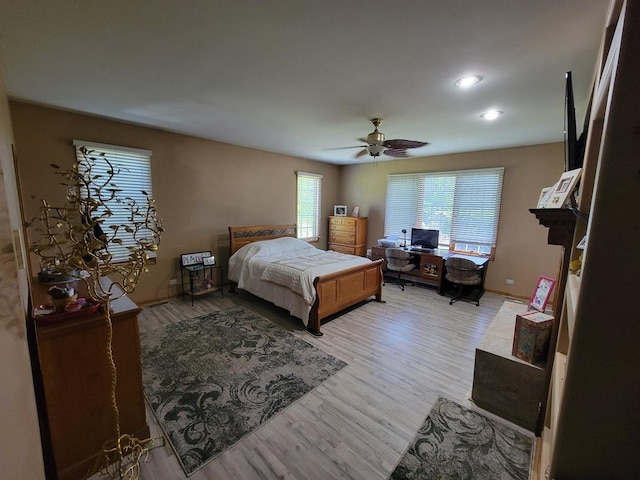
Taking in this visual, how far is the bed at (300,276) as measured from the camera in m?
3.25

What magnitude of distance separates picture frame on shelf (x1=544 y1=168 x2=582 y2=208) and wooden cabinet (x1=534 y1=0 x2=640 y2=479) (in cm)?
81

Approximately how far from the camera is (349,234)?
20.4 feet

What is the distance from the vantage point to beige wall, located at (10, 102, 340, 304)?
9.68 ft

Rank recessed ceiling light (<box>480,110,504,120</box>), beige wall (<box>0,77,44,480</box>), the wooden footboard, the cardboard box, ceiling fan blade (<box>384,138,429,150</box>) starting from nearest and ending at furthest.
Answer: beige wall (<box>0,77,44,480</box>) → the cardboard box → recessed ceiling light (<box>480,110,504,120</box>) → ceiling fan blade (<box>384,138,429,150</box>) → the wooden footboard

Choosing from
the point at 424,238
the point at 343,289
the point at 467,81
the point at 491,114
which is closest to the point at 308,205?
the point at 424,238

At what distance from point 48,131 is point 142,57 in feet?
6.87

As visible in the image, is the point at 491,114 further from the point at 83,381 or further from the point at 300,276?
the point at 83,381

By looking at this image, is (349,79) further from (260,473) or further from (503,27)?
(260,473)

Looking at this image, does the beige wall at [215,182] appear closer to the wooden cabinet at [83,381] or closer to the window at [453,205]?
the window at [453,205]

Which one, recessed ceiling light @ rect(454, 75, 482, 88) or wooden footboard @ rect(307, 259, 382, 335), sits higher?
recessed ceiling light @ rect(454, 75, 482, 88)

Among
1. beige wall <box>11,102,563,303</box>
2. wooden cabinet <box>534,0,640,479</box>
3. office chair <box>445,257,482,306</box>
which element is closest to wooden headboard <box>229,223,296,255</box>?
beige wall <box>11,102,563,303</box>

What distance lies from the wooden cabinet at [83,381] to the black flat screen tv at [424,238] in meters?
4.75

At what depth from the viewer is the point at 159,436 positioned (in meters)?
1.76

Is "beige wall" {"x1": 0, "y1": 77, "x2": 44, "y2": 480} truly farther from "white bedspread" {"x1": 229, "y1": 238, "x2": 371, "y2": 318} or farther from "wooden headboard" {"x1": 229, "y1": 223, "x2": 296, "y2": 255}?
"wooden headboard" {"x1": 229, "y1": 223, "x2": 296, "y2": 255}
